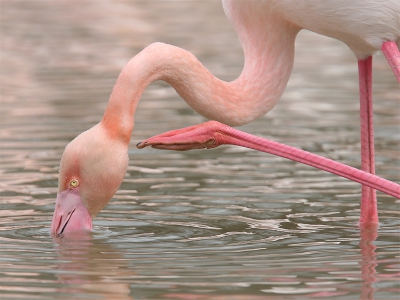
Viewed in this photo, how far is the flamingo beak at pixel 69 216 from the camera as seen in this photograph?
7074 mm

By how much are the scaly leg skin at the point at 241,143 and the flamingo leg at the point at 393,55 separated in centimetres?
81

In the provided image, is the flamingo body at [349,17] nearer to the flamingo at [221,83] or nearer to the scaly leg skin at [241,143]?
the flamingo at [221,83]

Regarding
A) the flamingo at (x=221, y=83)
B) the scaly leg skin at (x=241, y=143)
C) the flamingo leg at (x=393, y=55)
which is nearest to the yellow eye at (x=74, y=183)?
the flamingo at (x=221, y=83)

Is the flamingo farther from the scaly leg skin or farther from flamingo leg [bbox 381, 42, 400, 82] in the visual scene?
the scaly leg skin

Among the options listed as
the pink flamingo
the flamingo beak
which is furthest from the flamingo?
the pink flamingo

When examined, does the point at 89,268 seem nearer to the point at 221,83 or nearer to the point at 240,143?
the point at 240,143

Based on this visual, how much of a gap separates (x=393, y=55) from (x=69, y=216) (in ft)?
8.81

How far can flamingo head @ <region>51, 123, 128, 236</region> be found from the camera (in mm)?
6895

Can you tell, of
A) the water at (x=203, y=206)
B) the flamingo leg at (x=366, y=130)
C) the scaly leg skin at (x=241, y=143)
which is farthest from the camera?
the flamingo leg at (x=366, y=130)

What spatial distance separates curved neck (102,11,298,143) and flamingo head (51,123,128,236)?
0.12 metres

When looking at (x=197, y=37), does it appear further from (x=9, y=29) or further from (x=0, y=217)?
(x=0, y=217)

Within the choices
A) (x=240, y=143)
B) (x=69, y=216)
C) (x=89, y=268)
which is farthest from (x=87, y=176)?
(x=240, y=143)

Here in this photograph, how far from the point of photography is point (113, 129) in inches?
272

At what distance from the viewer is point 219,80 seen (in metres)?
7.34
